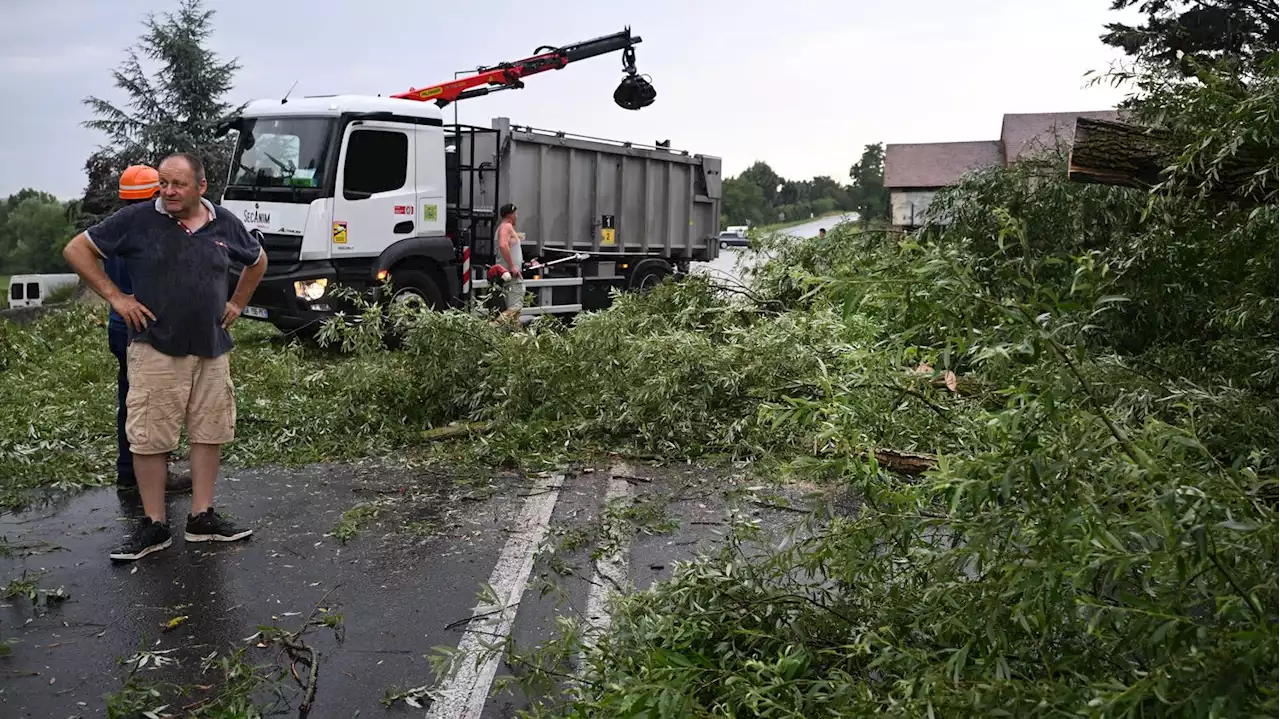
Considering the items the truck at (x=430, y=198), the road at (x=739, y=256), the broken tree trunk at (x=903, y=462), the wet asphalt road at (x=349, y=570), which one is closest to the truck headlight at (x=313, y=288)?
the truck at (x=430, y=198)

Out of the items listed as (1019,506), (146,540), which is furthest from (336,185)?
(1019,506)

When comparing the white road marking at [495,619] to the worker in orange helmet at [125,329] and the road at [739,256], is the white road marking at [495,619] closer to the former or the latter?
the worker in orange helmet at [125,329]

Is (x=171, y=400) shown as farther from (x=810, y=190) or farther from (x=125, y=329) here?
(x=810, y=190)

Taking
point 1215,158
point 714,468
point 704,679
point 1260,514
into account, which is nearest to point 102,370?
point 714,468

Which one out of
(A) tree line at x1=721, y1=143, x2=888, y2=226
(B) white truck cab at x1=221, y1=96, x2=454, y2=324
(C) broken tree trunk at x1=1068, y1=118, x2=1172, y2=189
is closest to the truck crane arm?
(B) white truck cab at x1=221, y1=96, x2=454, y2=324

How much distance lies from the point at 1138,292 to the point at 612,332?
401 cm

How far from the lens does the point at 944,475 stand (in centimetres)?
242

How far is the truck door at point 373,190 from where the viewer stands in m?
12.4

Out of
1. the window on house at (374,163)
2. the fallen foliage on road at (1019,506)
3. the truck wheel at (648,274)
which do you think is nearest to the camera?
the fallen foliage on road at (1019,506)

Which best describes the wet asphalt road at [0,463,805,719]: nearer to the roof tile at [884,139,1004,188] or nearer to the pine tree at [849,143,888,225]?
the roof tile at [884,139,1004,188]

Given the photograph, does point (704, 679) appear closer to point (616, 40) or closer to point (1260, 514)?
point (1260, 514)

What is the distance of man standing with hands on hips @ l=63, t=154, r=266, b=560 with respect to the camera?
17.1 feet

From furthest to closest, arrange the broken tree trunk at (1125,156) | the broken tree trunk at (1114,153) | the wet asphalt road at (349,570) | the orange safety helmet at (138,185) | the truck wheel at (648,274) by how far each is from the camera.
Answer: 1. the truck wheel at (648,274)
2. the orange safety helmet at (138,185)
3. the broken tree trunk at (1114,153)
4. the broken tree trunk at (1125,156)
5. the wet asphalt road at (349,570)

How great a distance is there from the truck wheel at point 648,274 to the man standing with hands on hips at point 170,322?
12244mm
